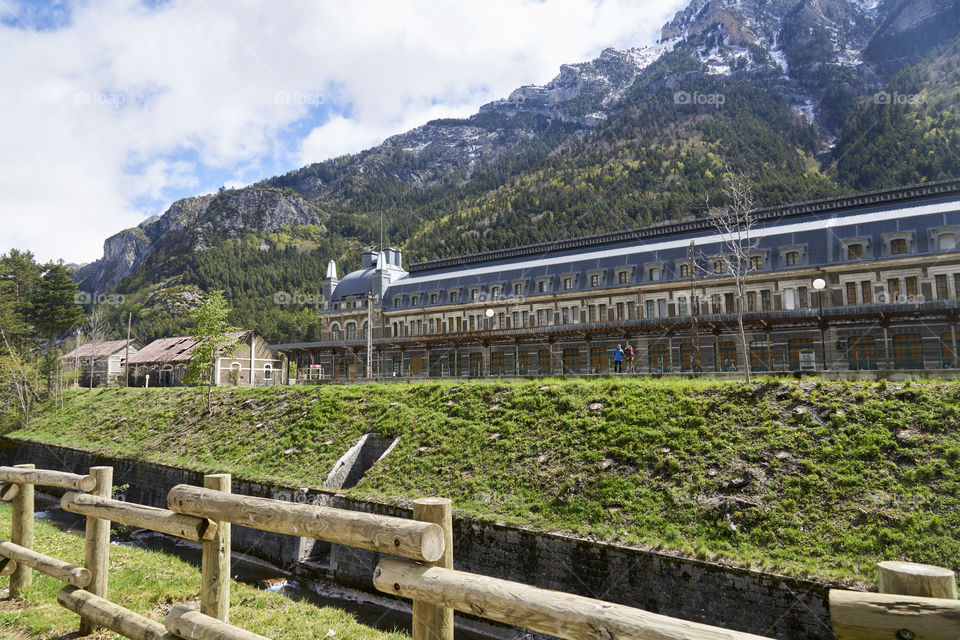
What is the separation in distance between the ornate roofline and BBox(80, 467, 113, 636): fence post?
47726 mm

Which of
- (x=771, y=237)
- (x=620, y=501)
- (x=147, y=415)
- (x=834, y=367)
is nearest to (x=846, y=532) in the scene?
(x=620, y=501)

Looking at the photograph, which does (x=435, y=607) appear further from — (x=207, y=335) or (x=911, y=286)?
(x=911, y=286)

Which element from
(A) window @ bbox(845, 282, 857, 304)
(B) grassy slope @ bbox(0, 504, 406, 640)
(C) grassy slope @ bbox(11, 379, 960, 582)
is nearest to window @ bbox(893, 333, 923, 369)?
(A) window @ bbox(845, 282, 857, 304)

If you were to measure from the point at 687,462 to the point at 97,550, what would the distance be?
1402 centimetres

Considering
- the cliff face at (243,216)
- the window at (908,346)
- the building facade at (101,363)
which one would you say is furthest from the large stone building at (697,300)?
the cliff face at (243,216)

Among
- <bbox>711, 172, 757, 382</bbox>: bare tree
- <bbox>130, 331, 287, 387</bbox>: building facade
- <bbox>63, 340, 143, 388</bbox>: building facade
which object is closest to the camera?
<bbox>711, 172, 757, 382</bbox>: bare tree

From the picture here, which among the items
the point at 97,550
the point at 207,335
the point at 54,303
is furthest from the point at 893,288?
the point at 54,303

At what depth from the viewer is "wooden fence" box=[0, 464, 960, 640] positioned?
106 inches

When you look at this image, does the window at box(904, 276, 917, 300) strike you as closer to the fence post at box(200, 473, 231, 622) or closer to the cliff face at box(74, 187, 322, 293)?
the fence post at box(200, 473, 231, 622)

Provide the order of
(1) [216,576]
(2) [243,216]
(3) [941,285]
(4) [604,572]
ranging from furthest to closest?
(2) [243,216]
(3) [941,285]
(4) [604,572]
(1) [216,576]

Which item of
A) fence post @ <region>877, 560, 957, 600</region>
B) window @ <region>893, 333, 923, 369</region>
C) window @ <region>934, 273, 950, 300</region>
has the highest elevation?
window @ <region>934, 273, 950, 300</region>

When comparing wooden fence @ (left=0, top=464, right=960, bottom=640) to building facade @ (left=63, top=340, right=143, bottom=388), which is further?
building facade @ (left=63, top=340, right=143, bottom=388)

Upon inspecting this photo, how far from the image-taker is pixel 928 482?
42.1 ft

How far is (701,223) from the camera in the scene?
4753 cm
